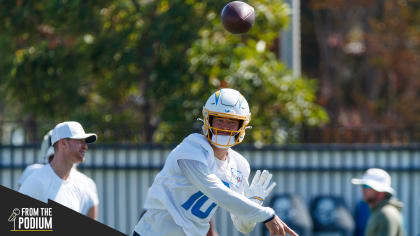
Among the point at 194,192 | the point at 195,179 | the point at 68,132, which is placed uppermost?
the point at 68,132

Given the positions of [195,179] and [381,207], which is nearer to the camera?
[195,179]

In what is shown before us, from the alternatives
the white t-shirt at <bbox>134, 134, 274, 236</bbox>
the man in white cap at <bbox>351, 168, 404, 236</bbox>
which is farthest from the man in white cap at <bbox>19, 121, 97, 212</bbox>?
the man in white cap at <bbox>351, 168, 404, 236</bbox>

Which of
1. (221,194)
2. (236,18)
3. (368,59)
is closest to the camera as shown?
(221,194)

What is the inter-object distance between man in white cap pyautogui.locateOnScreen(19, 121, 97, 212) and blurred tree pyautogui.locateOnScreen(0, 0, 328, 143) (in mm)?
4485

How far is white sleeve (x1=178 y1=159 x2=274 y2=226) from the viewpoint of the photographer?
4996 mm

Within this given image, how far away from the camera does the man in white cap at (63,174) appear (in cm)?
626

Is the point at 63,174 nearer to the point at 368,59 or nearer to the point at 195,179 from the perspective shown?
the point at 195,179

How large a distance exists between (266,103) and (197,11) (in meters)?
1.81

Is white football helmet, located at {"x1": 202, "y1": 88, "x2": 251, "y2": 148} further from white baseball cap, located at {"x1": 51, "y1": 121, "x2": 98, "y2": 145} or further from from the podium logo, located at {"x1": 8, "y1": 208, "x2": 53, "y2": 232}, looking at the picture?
white baseball cap, located at {"x1": 51, "y1": 121, "x2": 98, "y2": 145}

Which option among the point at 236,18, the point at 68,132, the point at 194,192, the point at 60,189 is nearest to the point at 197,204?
the point at 194,192

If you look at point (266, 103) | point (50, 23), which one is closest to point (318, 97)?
point (266, 103)

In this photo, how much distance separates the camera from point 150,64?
12008 millimetres

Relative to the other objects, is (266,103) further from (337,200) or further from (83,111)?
(83,111)

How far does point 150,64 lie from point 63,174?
223 inches
